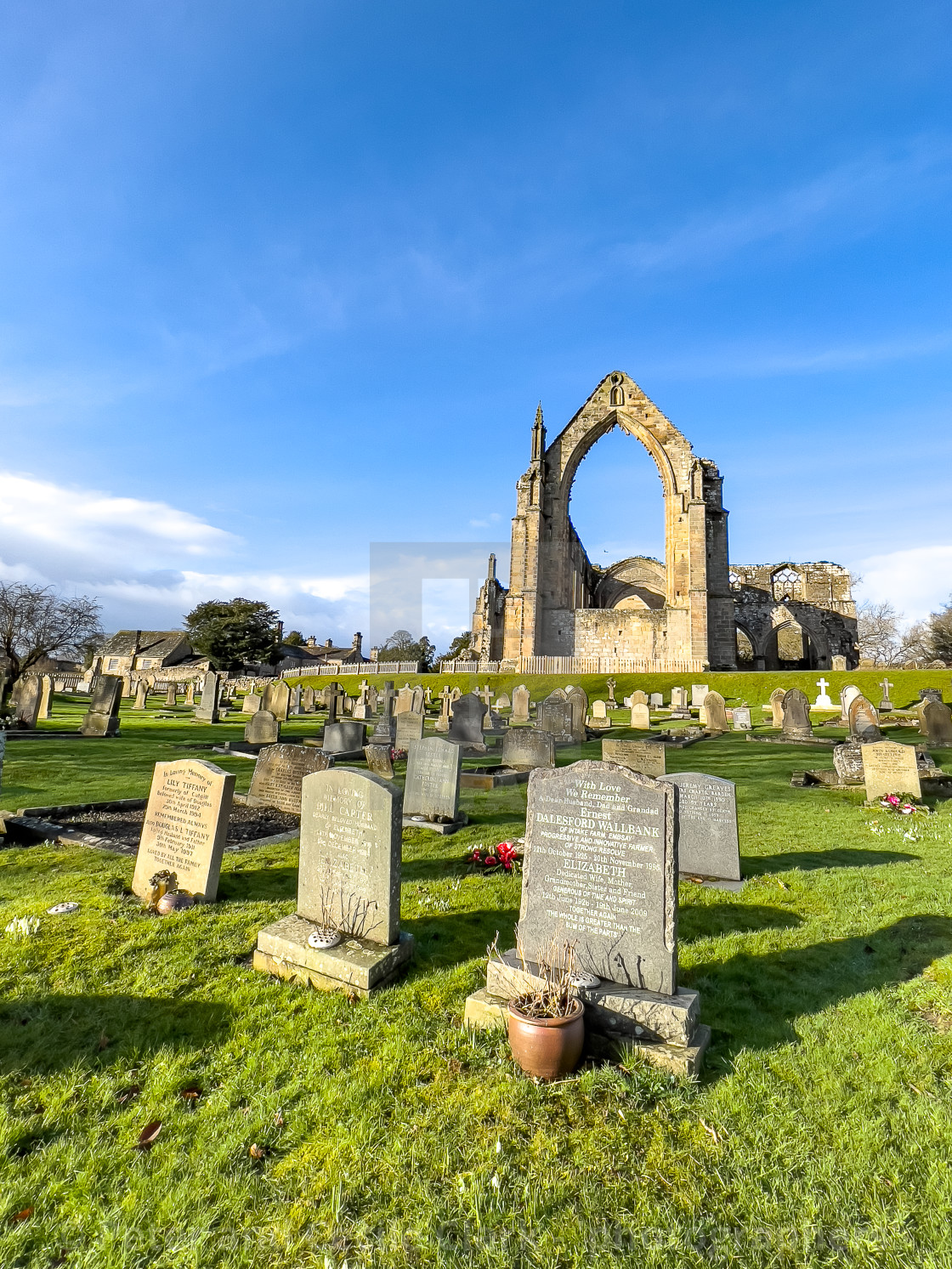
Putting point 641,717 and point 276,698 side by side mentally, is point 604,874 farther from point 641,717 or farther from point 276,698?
point 276,698

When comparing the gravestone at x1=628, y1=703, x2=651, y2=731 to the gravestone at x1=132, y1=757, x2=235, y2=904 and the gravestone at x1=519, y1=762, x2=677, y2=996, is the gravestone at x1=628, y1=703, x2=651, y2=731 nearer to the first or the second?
the gravestone at x1=132, y1=757, x2=235, y2=904

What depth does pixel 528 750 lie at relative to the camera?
38.6ft

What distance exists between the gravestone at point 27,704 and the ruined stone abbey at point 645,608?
2296cm

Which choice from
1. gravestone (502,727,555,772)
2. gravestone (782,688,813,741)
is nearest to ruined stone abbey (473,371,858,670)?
gravestone (782,688,813,741)

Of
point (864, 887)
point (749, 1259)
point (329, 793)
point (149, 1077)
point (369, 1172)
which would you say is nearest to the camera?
point (749, 1259)

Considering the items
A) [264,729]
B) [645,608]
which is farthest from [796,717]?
[645,608]

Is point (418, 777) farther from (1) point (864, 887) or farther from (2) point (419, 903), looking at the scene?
(1) point (864, 887)

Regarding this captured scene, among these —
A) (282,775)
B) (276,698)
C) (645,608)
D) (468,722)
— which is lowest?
(282,775)

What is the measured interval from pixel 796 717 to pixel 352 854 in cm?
1624

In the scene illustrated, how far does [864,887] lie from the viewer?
5738mm

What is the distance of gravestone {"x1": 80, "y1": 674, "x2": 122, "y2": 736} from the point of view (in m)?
17.0

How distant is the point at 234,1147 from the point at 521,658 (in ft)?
106

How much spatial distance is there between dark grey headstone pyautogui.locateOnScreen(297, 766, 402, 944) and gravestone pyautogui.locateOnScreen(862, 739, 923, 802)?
332 inches

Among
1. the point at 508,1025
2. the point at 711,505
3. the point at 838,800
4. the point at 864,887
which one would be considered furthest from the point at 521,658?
the point at 508,1025
